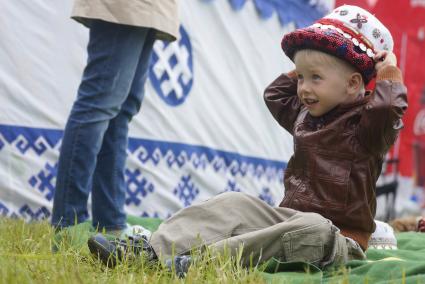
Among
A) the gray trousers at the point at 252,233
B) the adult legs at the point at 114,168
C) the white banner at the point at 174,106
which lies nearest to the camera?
the gray trousers at the point at 252,233

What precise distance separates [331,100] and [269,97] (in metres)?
0.33

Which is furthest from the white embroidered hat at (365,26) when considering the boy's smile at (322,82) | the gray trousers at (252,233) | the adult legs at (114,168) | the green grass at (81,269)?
the green grass at (81,269)

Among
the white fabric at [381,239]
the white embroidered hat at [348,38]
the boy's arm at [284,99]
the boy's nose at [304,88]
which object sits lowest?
the white fabric at [381,239]

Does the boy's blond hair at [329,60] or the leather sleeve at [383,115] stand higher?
the boy's blond hair at [329,60]

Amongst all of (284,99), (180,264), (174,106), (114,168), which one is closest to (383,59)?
(284,99)

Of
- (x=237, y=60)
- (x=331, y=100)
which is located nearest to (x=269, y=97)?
(x=331, y=100)

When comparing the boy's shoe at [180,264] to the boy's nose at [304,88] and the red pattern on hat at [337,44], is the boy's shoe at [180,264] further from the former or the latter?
the red pattern on hat at [337,44]

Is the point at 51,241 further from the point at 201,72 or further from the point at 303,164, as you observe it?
the point at 201,72

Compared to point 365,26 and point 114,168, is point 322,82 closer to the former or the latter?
point 365,26

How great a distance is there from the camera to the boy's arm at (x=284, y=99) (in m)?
2.32

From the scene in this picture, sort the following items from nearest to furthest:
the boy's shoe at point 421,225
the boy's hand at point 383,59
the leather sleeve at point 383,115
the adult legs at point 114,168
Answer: the leather sleeve at point 383,115 < the boy's hand at point 383,59 < the adult legs at point 114,168 < the boy's shoe at point 421,225

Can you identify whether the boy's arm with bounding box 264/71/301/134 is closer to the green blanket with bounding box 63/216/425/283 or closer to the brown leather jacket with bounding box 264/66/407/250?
the brown leather jacket with bounding box 264/66/407/250

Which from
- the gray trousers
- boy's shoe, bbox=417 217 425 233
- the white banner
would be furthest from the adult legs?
boy's shoe, bbox=417 217 425 233

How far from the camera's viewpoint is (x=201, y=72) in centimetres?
399
